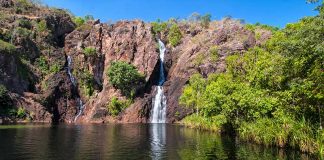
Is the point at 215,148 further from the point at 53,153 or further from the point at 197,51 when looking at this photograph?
the point at 197,51

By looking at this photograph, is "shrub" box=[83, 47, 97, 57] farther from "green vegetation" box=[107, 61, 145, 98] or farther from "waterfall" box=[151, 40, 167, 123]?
"waterfall" box=[151, 40, 167, 123]

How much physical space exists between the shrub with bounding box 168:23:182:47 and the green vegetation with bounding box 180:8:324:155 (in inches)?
3431

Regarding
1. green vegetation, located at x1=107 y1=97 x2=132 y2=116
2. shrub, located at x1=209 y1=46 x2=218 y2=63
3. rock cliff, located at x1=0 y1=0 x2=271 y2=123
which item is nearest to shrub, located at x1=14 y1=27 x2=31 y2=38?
rock cliff, located at x1=0 y1=0 x2=271 y2=123

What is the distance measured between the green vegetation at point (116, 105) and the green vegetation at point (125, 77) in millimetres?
3105

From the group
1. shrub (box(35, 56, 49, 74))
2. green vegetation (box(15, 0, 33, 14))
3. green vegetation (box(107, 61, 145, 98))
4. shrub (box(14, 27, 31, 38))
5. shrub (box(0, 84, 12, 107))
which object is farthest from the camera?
green vegetation (box(15, 0, 33, 14))

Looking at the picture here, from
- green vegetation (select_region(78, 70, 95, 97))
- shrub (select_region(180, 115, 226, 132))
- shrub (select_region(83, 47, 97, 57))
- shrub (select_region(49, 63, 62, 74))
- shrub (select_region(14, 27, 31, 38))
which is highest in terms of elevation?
shrub (select_region(14, 27, 31, 38))

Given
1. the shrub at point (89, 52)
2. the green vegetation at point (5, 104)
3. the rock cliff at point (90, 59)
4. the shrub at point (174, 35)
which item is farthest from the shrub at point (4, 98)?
the shrub at point (174, 35)

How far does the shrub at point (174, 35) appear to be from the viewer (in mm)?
142125

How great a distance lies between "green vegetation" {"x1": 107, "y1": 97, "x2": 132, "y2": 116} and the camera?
11806cm

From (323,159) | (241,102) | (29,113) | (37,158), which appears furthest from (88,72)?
(323,159)

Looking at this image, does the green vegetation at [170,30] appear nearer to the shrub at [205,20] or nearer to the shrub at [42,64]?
the shrub at [205,20]

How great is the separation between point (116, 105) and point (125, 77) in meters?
9.91

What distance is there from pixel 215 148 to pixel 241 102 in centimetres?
1028

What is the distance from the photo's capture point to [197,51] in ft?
423
